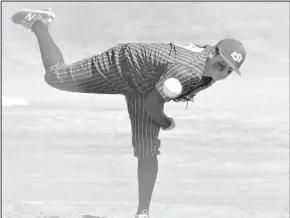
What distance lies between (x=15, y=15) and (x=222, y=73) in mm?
1889

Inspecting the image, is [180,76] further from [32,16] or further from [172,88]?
[32,16]

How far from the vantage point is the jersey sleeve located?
5.02 meters

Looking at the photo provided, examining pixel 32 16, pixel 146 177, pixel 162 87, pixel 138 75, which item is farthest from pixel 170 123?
pixel 32 16

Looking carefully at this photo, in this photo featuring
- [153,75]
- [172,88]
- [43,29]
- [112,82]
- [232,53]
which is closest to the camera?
[172,88]

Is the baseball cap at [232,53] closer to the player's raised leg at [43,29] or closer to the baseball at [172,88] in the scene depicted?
the baseball at [172,88]

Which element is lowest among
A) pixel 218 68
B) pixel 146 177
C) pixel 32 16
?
pixel 146 177

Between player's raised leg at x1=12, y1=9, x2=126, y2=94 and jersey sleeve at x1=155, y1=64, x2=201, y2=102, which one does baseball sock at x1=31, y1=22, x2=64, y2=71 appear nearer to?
player's raised leg at x1=12, y1=9, x2=126, y2=94

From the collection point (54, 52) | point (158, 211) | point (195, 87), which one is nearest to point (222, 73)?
point (195, 87)

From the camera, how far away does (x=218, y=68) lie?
5.21m

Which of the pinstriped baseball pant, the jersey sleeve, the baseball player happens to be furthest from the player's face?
the pinstriped baseball pant

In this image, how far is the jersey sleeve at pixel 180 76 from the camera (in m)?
5.02

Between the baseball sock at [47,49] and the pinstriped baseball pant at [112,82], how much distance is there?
57 millimetres

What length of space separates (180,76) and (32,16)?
1.53 metres

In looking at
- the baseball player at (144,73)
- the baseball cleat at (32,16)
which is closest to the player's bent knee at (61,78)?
the baseball player at (144,73)
